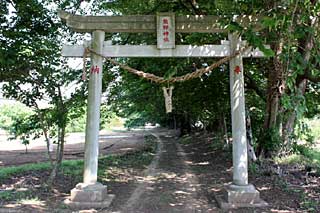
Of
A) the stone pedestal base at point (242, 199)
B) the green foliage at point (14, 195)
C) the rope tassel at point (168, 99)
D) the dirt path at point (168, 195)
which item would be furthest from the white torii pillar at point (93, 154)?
the stone pedestal base at point (242, 199)

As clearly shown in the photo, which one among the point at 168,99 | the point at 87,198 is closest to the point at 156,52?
the point at 168,99

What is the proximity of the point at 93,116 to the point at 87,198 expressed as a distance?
1414 mm

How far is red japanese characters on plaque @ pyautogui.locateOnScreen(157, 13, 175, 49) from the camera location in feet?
18.7

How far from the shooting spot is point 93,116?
18.6ft

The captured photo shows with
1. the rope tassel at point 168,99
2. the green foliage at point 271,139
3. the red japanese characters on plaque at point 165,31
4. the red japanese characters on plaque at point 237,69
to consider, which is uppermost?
the red japanese characters on plaque at point 165,31

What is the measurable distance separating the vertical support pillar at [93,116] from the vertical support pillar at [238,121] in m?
2.44

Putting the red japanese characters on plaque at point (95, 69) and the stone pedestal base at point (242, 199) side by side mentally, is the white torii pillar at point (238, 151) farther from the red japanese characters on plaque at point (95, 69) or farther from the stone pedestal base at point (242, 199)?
the red japanese characters on plaque at point (95, 69)

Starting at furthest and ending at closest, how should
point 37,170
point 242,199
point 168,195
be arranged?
point 37,170
point 168,195
point 242,199

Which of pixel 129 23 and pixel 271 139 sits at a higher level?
pixel 129 23

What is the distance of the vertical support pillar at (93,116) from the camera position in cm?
559

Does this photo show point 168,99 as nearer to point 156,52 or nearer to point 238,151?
point 156,52

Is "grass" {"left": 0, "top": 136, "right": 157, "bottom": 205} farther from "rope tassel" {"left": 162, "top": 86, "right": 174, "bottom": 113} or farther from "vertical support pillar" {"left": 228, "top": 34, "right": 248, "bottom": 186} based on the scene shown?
"vertical support pillar" {"left": 228, "top": 34, "right": 248, "bottom": 186}

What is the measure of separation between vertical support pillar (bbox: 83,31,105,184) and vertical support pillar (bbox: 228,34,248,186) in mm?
2439

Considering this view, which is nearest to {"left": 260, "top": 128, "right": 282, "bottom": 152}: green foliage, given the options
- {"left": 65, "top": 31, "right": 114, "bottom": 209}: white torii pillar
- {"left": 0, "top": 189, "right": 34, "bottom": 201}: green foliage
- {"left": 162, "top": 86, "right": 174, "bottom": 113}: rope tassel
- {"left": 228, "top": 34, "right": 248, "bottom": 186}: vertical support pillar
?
{"left": 228, "top": 34, "right": 248, "bottom": 186}: vertical support pillar
